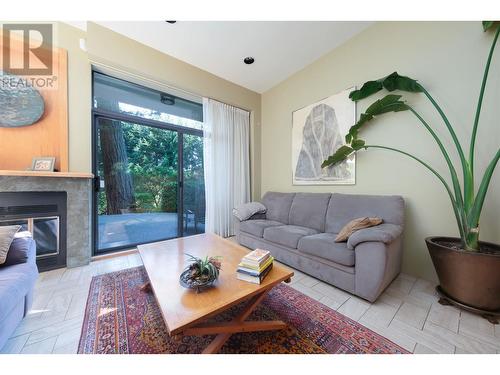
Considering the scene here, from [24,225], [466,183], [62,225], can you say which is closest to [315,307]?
[466,183]

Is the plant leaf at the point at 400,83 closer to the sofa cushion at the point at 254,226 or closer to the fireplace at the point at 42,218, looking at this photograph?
the sofa cushion at the point at 254,226

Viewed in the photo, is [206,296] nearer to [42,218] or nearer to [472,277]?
[472,277]

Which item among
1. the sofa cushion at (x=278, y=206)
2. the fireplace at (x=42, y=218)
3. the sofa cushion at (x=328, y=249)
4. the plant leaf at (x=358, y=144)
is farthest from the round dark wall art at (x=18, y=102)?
the plant leaf at (x=358, y=144)

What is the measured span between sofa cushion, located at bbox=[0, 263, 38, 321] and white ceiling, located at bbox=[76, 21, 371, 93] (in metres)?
2.63

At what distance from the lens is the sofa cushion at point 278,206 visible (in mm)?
2883

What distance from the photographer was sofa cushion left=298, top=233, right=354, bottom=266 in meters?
1.64

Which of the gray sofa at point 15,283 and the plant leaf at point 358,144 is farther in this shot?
the plant leaf at point 358,144

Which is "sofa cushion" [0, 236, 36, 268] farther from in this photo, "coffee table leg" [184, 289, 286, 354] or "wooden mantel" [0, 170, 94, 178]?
"coffee table leg" [184, 289, 286, 354]

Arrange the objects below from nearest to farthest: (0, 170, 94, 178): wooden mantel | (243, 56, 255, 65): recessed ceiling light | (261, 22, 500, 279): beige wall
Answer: (261, 22, 500, 279): beige wall < (0, 170, 94, 178): wooden mantel < (243, 56, 255, 65): recessed ceiling light

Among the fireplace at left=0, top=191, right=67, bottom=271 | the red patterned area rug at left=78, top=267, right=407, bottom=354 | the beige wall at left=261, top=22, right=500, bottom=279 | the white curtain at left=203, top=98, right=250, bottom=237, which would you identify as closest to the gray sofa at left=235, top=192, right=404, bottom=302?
the beige wall at left=261, top=22, right=500, bottom=279

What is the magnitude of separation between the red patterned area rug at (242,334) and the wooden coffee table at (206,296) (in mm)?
92

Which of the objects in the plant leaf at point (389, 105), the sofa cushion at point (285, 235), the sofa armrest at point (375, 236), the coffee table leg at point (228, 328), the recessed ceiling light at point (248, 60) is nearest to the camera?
the coffee table leg at point (228, 328)
